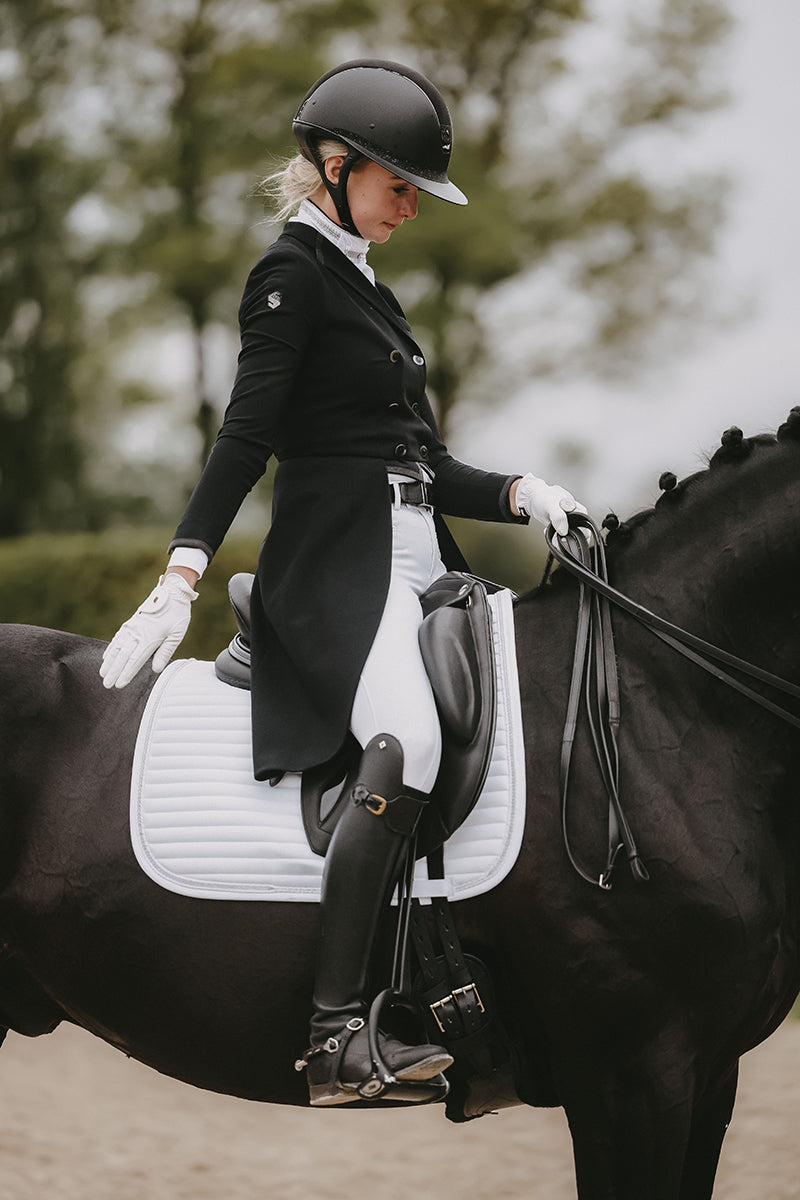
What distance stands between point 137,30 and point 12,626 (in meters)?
10.6

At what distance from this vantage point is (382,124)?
8.63ft

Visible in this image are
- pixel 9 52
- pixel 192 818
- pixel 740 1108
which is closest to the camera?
pixel 192 818

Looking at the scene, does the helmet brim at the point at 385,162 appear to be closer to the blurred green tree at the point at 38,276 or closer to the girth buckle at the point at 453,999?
the girth buckle at the point at 453,999

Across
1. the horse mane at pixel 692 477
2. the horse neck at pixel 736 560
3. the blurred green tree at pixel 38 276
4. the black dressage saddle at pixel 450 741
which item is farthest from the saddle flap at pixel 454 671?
the blurred green tree at pixel 38 276

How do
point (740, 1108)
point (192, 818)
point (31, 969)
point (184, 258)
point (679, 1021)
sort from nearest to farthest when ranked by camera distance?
point (679, 1021) < point (192, 818) < point (31, 969) < point (740, 1108) < point (184, 258)

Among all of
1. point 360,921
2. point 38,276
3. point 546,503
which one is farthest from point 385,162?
point 38,276

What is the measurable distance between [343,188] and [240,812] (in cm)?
Result: 139

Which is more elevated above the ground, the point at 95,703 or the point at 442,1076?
the point at 95,703

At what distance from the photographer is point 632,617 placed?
2.67 m

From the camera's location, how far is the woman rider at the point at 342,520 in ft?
8.12

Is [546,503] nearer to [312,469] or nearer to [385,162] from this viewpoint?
[312,469]

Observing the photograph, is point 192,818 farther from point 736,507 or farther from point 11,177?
point 11,177

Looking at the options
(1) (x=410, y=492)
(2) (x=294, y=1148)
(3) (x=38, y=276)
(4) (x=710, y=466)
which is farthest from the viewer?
(3) (x=38, y=276)

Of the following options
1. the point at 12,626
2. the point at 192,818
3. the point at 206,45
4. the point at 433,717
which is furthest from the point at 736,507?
the point at 206,45
